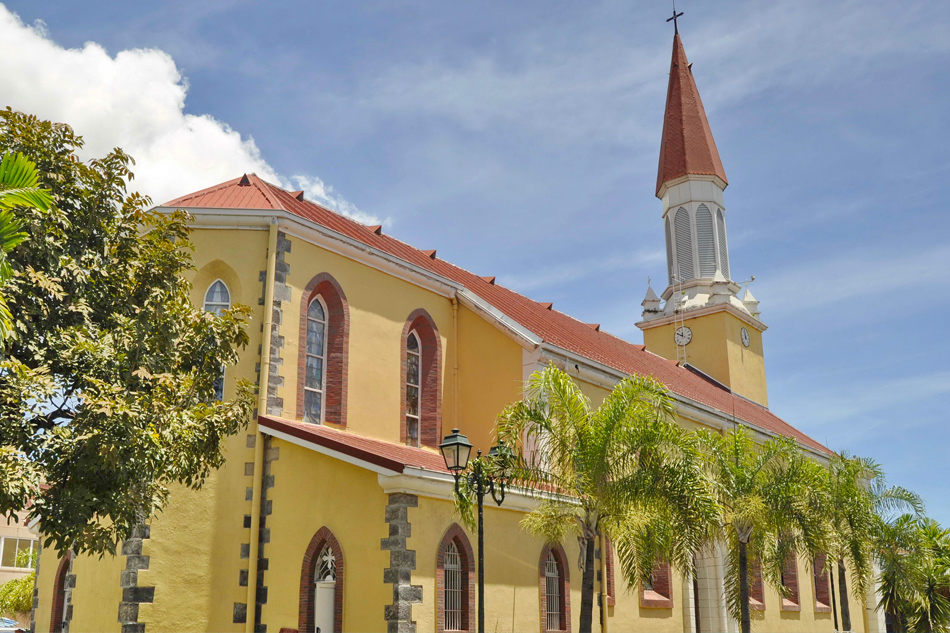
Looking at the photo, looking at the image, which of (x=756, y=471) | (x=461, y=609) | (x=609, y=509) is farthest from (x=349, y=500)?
(x=756, y=471)

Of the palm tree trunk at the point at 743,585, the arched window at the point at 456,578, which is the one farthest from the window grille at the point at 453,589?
the palm tree trunk at the point at 743,585

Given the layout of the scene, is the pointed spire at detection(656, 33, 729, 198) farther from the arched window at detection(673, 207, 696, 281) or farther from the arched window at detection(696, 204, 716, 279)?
the arched window at detection(696, 204, 716, 279)

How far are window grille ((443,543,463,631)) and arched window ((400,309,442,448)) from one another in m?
4.47

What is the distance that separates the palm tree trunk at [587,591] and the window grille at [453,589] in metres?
2.55

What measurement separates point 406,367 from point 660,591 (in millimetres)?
8748

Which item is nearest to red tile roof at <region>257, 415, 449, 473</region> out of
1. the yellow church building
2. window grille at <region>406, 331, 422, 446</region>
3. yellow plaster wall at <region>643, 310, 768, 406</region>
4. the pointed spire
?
the yellow church building

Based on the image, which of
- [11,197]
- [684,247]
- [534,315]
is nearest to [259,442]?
[11,197]

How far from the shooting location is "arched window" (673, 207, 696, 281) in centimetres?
3800

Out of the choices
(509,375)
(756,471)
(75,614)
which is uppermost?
(509,375)

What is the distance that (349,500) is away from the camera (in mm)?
15000

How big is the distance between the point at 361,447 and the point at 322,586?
2476mm

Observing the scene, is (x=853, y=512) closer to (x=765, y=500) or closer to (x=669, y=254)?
(x=765, y=500)

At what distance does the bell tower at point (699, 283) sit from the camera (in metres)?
36.7

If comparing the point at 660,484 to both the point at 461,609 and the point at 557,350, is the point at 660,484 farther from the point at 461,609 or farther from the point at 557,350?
the point at 557,350
